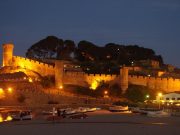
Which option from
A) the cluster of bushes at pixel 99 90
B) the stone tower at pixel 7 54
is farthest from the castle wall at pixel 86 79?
the stone tower at pixel 7 54

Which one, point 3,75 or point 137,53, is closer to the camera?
point 3,75

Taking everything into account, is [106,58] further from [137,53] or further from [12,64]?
[12,64]

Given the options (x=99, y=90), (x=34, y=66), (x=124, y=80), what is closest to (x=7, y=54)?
(x=34, y=66)

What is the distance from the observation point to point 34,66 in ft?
217

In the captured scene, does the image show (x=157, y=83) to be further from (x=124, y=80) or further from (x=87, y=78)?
(x=87, y=78)

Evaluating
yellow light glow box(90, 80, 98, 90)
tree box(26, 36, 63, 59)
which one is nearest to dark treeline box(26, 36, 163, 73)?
tree box(26, 36, 63, 59)

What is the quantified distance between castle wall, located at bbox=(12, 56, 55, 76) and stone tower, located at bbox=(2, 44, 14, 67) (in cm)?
136

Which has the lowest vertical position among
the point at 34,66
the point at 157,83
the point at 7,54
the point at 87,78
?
the point at 157,83

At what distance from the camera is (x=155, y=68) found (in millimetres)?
84125

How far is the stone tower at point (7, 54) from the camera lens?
71.7 m

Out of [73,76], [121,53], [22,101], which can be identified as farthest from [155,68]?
[22,101]

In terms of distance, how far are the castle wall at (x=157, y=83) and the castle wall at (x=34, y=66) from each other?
1126 cm

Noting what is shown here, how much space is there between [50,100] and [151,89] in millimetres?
17428

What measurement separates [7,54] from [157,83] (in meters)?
23.6
